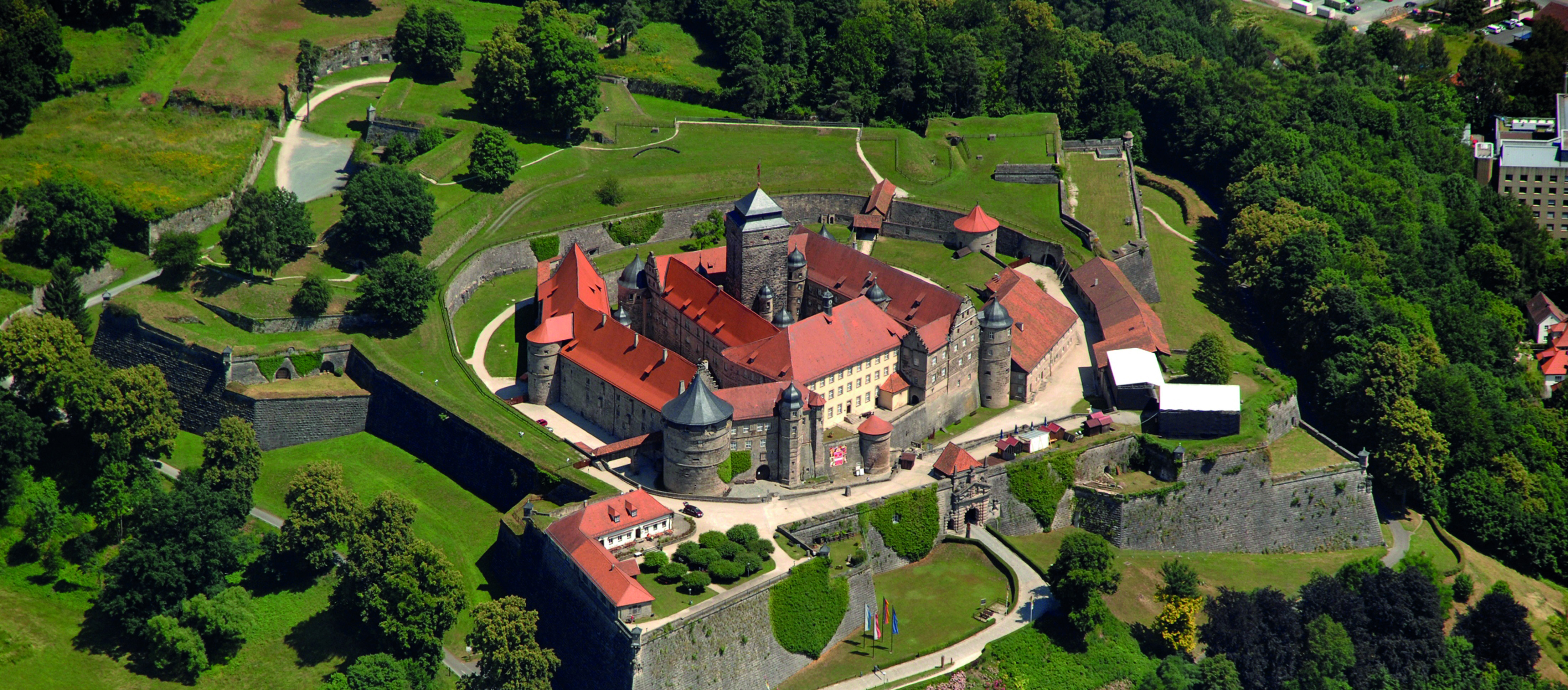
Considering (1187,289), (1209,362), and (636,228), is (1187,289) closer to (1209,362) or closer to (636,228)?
(1209,362)

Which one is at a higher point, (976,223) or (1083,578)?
(976,223)

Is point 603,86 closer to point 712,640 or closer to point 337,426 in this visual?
point 337,426

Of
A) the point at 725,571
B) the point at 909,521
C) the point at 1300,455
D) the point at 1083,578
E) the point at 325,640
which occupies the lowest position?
the point at 325,640

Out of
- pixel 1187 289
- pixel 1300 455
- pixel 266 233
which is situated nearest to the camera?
pixel 1300 455

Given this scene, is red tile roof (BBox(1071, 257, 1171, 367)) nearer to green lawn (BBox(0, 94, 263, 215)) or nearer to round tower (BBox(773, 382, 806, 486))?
round tower (BBox(773, 382, 806, 486))

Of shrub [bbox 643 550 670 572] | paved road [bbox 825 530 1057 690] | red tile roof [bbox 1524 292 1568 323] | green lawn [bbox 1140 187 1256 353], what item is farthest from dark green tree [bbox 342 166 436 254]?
red tile roof [bbox 1524 292 1568 323]

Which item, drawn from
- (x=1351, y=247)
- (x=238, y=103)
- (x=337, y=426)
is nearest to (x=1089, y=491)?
(x=1351, y=247)

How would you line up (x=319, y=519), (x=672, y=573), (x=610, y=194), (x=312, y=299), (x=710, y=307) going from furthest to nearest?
(x=610, y=194), (x=312, y=299), (x=710, y=307), (x=319, y=519), (x=672, y=573)

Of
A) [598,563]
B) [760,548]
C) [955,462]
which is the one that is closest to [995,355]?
[955,462]
